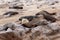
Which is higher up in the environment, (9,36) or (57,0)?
(9,36)

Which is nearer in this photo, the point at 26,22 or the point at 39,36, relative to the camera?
the point at 39,36

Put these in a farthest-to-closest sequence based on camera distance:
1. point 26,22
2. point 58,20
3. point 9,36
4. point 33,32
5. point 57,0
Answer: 1. point 57,0
2. point 58,20
3. point 26,22
4. point 33,32
5. point 9,36

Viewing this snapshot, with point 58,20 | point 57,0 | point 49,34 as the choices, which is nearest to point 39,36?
point 49,34

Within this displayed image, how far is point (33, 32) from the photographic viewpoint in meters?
1.73

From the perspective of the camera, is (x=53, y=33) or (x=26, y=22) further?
(x=26, y=22)

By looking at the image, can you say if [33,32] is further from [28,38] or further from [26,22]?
[26,22]

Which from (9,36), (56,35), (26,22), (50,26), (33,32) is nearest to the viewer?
(9,36)

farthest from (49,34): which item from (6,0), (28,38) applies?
(6,0)

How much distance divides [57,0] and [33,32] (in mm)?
3216

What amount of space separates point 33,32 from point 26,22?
503 mm

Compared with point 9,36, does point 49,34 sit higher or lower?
lower

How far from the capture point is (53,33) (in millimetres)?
1937

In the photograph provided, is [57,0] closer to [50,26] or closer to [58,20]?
[58,20]

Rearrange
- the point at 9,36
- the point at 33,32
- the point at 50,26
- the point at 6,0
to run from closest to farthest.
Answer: the point at 9,36, the point at 33,32, the point at 50,26, the point at 6,0
